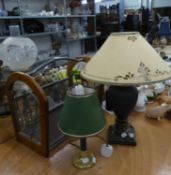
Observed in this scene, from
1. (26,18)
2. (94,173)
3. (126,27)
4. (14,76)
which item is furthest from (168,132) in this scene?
(126,27)

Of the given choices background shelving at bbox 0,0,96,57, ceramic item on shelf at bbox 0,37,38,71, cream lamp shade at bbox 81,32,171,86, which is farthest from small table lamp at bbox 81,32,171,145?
background shelving at bbox 0,0,96,57

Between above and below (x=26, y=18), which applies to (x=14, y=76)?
below

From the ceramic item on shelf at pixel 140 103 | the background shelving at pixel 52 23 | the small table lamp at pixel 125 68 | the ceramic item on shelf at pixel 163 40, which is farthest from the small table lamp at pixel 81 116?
the ceramic item on shelf at pixel 163 40

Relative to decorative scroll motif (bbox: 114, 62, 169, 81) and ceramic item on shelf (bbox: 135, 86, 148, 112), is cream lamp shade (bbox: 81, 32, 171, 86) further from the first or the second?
ceramic item on shelf (bbox: 135, 86, 148, 112)

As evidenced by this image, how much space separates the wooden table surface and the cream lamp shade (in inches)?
11.5

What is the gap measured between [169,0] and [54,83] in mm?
5700

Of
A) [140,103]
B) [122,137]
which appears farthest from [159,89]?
[122,137]

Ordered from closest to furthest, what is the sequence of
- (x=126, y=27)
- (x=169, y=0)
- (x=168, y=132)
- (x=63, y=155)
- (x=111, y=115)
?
(x=63, y=155)
(x=168, y=132)
(x=111, y=115)
(x=126, y=27)
(x=169, y=0)

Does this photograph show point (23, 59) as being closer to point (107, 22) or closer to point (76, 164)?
point (76, 164)

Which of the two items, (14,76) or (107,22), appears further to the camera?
(107,22)

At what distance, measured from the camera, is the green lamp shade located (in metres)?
0.67

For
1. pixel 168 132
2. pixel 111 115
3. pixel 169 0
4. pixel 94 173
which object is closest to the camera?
pixel 94 173

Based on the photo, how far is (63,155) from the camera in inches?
33.0

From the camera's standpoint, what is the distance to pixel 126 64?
0.76 metres
